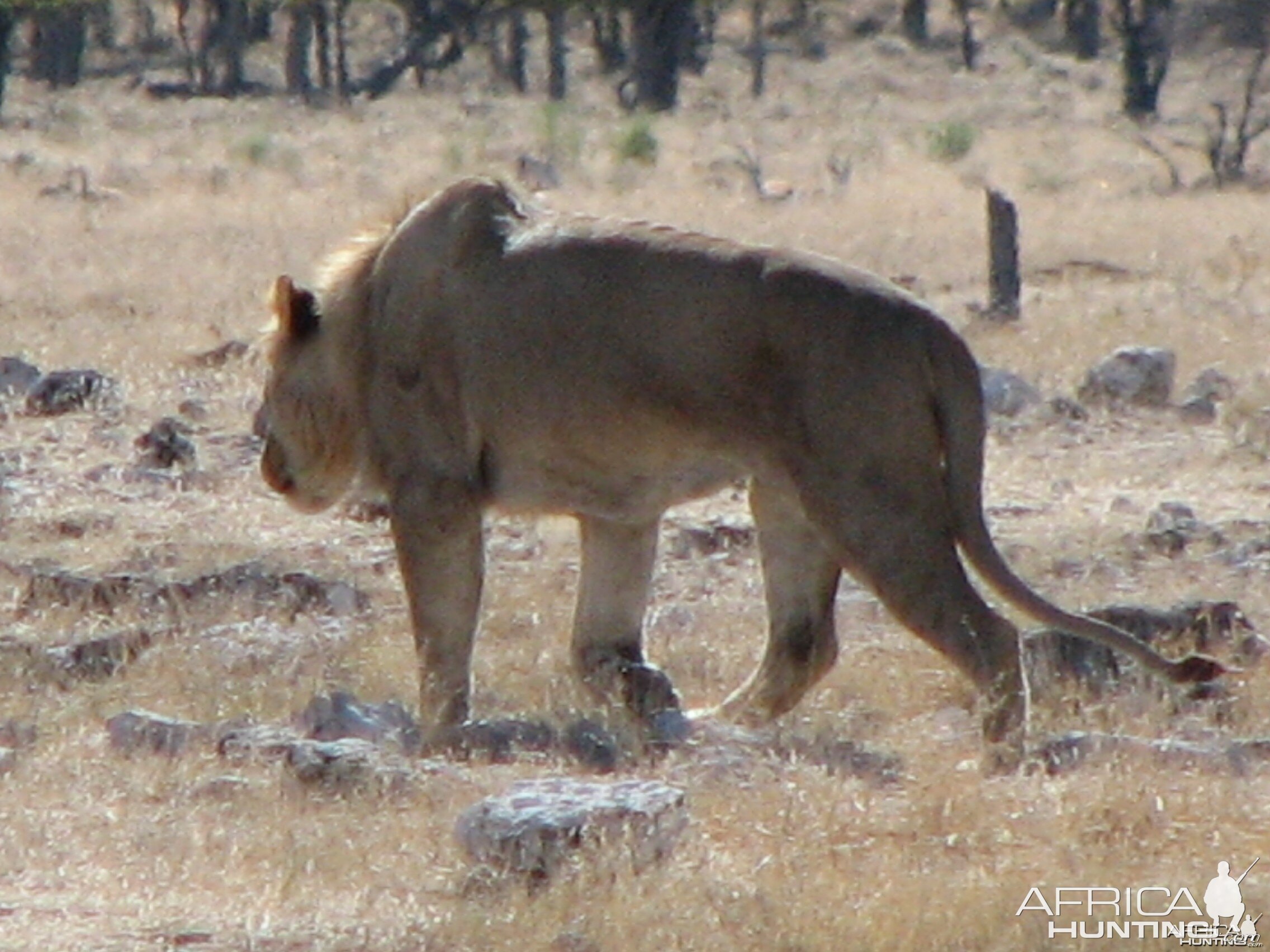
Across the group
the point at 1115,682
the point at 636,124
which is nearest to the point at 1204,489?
the point at 1115,682

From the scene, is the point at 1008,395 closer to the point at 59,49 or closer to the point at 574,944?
the point at 574,944

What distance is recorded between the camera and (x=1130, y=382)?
13.7 meters

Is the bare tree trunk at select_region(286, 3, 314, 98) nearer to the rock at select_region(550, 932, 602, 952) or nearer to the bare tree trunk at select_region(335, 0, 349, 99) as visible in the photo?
the bare tree trunk at select_region(335, 0, 349, 99)

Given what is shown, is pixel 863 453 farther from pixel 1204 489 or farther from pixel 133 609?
pixel 1204 489

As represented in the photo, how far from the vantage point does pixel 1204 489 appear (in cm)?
1189

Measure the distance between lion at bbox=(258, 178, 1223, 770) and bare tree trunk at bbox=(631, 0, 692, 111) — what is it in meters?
44.0

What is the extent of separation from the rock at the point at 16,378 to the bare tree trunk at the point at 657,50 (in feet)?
126

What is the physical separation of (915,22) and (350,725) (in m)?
63.4

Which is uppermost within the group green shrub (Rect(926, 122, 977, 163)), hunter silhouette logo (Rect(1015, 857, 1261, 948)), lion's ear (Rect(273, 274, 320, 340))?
lion's ear (Rect(273, 274, 320, 340))

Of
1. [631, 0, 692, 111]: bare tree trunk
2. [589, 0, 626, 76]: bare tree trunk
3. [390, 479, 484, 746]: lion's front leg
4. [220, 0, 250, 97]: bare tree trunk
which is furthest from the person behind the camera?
[589, 0, 626, 76]: bare tree trunk

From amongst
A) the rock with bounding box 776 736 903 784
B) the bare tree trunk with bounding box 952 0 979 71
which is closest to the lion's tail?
the rock with bounding box 776 736 903 784

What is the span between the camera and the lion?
6973 mm

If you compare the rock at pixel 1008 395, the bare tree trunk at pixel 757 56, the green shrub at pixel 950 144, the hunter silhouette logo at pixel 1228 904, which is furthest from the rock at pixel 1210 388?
the bare tree trunk at pixel 757 56

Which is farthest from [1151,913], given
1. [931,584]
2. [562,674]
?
[562,674]
